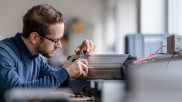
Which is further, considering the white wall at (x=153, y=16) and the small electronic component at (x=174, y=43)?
the white wall at (x=153, y=16)

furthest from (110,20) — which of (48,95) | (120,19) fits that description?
(48,95)

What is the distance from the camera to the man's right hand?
1.94 meters

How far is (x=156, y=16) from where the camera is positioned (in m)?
4.59

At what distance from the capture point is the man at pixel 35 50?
6.46ft

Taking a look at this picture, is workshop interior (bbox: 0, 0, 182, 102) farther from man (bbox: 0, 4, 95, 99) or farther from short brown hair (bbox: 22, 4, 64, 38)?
short brown hair (bbox: 22, 4, 64, 38)

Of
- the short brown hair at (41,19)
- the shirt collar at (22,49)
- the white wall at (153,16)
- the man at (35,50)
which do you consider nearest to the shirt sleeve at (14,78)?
the man at (35,50)

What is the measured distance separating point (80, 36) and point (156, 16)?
12.3 feet

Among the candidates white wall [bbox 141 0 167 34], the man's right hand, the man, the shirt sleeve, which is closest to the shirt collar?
the man

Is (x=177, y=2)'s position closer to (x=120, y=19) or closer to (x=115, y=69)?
(x=120, y=19)

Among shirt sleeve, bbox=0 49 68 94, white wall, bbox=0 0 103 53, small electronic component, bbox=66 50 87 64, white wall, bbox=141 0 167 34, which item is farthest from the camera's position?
white wall, bbox=0 0 103 53

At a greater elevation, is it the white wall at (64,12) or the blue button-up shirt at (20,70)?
the white wall at (64,12)

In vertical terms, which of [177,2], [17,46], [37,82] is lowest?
[37,82]

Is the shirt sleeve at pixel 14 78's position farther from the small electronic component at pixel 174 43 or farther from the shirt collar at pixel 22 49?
the small electronic component at pixel 174 43

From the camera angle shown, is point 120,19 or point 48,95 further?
point 120,19
